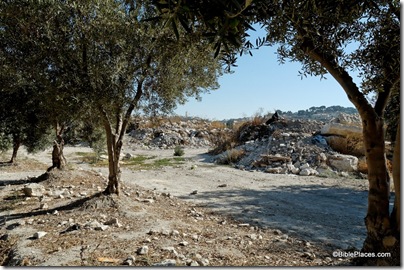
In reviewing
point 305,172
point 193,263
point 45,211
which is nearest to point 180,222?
point 193,263

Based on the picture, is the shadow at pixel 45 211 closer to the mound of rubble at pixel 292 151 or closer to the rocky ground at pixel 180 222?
the rocky ground at pixel 180 222

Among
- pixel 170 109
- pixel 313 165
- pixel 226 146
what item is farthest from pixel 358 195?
pixel 226 146

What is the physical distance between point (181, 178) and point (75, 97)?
26.2ft

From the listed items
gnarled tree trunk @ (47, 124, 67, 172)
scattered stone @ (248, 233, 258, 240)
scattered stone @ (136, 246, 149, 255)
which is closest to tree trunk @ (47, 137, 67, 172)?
gnarled tree trunk @ (47, 124, 67, 172)

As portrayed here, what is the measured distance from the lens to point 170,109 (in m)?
8.42

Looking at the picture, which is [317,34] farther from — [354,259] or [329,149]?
[329,149]

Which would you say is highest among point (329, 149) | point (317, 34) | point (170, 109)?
point (317, 34)

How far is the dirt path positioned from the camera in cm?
721

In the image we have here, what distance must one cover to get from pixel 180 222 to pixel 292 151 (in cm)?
1242

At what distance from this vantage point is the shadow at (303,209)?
22.3 feet

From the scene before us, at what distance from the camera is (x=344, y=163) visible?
1619cm

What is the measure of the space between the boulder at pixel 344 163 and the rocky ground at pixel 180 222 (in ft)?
8.30

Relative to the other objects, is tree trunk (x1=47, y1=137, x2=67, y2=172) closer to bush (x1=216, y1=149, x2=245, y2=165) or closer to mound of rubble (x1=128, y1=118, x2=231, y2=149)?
bush (x1=216, y1=149, x2=245, y2=165)

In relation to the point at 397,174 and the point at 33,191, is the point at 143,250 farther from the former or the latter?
the point at 33,191
